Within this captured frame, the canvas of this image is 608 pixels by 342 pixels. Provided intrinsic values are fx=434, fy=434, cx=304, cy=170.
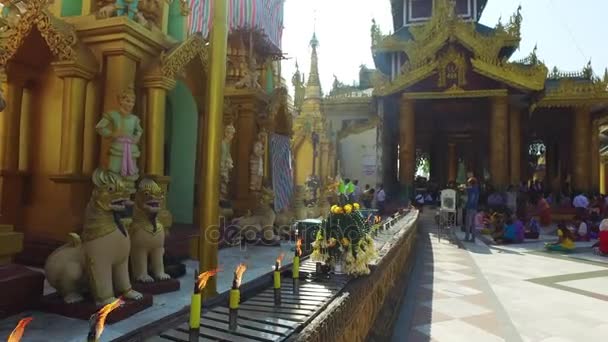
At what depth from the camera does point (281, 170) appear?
1164 cm

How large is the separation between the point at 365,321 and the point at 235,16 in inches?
374

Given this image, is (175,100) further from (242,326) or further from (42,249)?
(242,326)

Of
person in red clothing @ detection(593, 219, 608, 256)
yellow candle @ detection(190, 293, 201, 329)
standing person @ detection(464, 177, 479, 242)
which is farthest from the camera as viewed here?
standing person @ detection(464, 177, 479, 242)

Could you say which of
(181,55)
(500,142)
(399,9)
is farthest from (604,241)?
(399,9)

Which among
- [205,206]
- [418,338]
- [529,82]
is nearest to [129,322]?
[205,206]

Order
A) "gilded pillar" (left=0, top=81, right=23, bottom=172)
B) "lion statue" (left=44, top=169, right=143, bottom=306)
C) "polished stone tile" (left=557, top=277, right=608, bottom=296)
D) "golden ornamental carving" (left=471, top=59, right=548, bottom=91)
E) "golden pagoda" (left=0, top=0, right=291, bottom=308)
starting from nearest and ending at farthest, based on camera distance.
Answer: "lion statue" (left=44, top=169, right=143, bottom=306)
"golden pagoda" (left=0, top=0, right=291, bottom=308)
"gilded pillar" (left=0, top=81, right=23, bottom=172)
"polished stone tile" (left=557, top=277, right=608, bottom=296)
"golden ornamental carving" (left=471, top=59, right=548, bottom=91)

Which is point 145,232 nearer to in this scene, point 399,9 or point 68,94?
point 68,94

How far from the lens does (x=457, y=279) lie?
699 centimetres

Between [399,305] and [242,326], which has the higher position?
[242,326]

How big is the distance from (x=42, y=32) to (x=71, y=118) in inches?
46.6

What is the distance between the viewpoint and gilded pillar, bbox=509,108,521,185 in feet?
58.9

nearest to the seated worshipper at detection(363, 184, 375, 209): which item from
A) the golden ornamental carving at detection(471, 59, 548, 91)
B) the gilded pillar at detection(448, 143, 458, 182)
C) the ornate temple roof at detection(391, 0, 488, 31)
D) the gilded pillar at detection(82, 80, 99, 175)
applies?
the golden ornamental carving at detection(471, 59, 548, 91)

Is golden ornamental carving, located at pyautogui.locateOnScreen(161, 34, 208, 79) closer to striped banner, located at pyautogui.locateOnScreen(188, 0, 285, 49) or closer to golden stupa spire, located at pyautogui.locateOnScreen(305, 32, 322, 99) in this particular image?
striped banner, located at pyautogui.locateOnScreen(188, 0, 285, 49)

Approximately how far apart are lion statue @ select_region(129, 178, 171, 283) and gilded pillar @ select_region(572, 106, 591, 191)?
2046 cm
